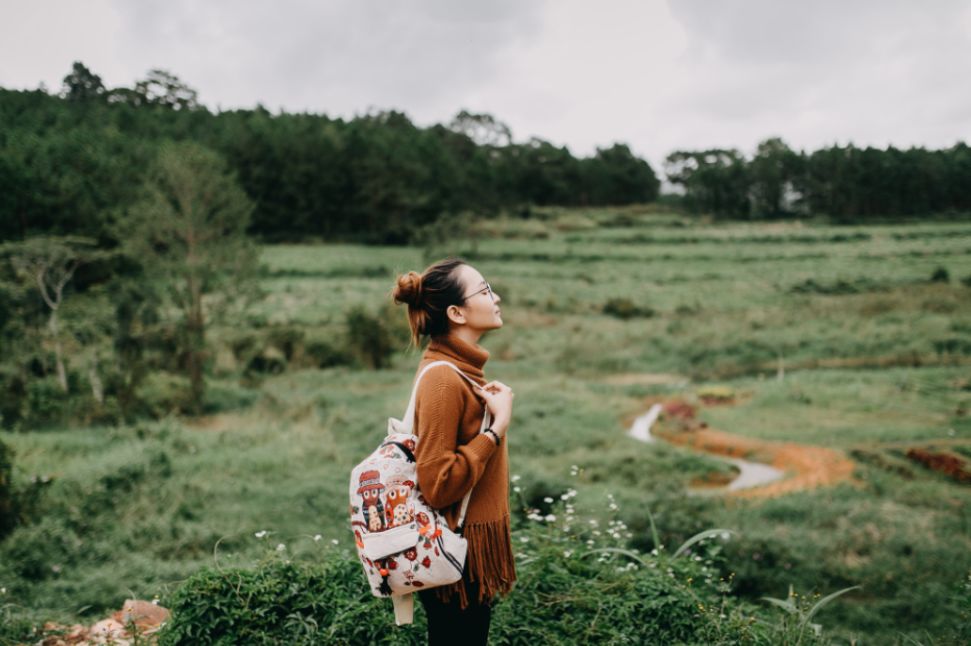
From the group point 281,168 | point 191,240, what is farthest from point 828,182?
point 191,240

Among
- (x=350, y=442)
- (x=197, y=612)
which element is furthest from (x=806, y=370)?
(x=197, y=612)

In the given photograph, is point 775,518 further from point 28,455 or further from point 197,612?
point 28,455

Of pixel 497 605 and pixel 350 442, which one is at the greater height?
pixel 497 605

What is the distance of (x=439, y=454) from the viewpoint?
2.06 m

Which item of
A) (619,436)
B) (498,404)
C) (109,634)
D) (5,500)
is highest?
(498,404)

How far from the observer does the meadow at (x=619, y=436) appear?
720 centimetres

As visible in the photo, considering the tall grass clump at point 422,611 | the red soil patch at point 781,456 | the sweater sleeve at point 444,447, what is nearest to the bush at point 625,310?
the red soil patch at point 781,456

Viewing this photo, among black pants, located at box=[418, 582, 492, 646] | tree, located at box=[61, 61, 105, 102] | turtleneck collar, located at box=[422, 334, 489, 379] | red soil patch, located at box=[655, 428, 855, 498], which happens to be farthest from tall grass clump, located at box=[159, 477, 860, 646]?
tree, located at box=[61, 61, 105, 102]

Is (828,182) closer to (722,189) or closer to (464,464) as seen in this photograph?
(722,189)

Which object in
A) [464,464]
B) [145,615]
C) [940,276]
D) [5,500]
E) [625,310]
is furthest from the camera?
[625,310]

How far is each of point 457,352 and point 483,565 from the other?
0.72 m

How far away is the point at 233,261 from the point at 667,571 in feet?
49.6

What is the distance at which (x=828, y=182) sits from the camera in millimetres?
54812

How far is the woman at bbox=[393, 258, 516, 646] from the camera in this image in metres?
2.10
